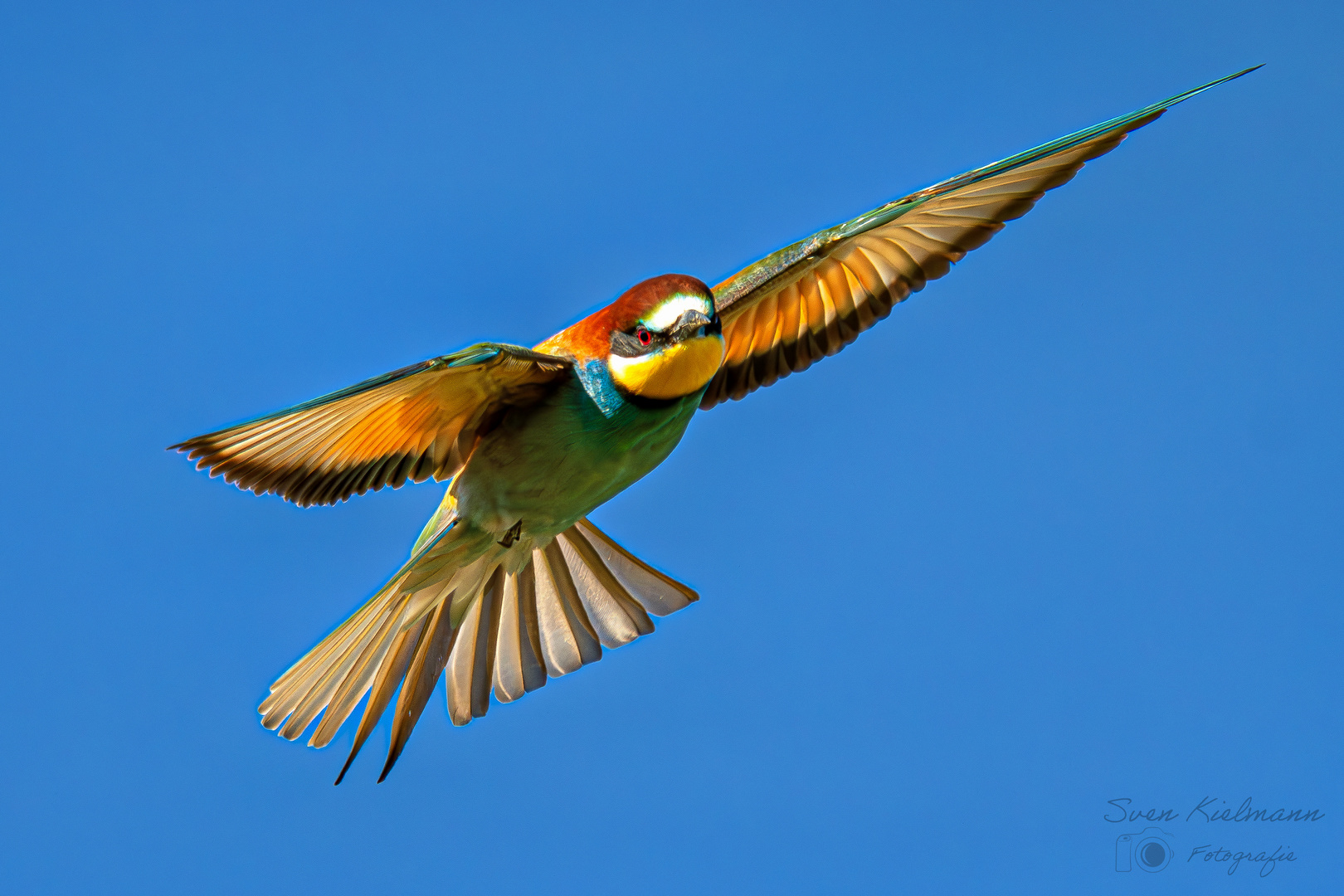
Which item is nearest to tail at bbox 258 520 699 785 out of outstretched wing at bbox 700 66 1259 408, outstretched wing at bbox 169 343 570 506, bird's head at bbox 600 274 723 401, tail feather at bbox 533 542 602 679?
tail feather at bbox 533 542 602 679

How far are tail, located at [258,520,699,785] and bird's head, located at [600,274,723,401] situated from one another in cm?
83

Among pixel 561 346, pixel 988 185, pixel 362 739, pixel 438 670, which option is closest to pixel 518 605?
pixel 438 670

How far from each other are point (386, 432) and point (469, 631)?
3.30 feet

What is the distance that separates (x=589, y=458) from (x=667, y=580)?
93cm

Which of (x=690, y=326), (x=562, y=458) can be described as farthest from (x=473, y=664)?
(x=690, y=326)

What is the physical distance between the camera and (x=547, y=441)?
3.83 meters

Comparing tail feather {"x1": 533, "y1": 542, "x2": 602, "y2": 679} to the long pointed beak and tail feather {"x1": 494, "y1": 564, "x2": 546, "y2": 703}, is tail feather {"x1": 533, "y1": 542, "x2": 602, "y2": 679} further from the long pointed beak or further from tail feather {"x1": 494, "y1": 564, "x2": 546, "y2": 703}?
the long pointed beak

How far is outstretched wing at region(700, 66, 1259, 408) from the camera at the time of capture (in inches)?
168

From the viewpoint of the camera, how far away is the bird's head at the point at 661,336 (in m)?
3.65

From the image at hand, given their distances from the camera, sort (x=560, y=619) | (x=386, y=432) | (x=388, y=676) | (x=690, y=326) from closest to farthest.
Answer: (x=690, y=326)
(x=386, y=432)
(x=388, y=676)
(x=560, y=619)

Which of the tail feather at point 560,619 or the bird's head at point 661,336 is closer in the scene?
the bird's head at point 661,336

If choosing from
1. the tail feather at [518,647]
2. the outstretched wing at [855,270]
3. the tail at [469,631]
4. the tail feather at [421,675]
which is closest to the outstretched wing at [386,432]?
the tail at [469,631]

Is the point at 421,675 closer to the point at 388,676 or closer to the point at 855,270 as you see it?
the point at 388,676

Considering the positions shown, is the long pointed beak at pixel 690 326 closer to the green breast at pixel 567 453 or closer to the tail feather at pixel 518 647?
the green breast at pixel 567 453
